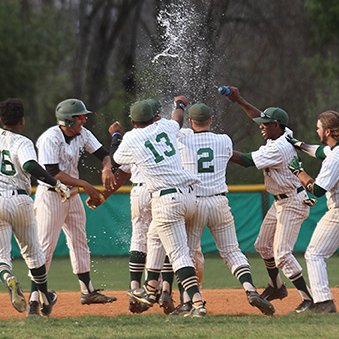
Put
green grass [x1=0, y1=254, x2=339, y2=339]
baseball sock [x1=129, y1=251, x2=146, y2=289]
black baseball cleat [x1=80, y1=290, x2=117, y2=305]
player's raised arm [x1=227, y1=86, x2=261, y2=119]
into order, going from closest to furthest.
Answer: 1. green grass [x1=0, y1=254, x2=339, y2=339]
2. baseball sock [x1=129, y1=251, x2=146, y2=289]
3. player's raised arm [x1=227, y1=86, x2=261, y2=119]
4. black baseball cleat [x1=80, y1=290, x2=117, y2=305]

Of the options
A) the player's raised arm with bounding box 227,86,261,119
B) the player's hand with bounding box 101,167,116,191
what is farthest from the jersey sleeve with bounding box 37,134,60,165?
the player's raised arm with bounding box 227,86,261,119

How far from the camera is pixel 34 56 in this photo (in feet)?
103

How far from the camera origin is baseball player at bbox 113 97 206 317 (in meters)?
9.96

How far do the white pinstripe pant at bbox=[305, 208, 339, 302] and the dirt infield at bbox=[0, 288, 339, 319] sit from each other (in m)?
0.70

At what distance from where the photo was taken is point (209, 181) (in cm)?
1043

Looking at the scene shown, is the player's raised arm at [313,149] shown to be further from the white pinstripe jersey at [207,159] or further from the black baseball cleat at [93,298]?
the black baseball cleat at [93,298]

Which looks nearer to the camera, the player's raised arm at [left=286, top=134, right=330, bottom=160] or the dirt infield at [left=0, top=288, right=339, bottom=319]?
the player's raised arm at [left=286, top=134, right=330, bottom=160]

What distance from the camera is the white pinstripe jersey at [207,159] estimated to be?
10.4 metres

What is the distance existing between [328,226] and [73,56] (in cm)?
2301

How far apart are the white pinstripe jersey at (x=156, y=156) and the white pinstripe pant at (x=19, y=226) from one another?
91 cm

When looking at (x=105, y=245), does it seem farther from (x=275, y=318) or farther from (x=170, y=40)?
(x=275, y=318)

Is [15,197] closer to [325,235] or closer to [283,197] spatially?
[283,197]

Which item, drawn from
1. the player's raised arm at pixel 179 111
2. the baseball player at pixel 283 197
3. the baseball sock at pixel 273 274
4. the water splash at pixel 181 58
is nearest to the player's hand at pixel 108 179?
the player's raised arm at pixel 179 111

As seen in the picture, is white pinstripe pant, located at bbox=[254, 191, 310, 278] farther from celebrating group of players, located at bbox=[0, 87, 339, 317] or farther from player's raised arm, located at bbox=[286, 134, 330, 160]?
player's raised arm, located at bbox=[286, 134, 330, 160]
